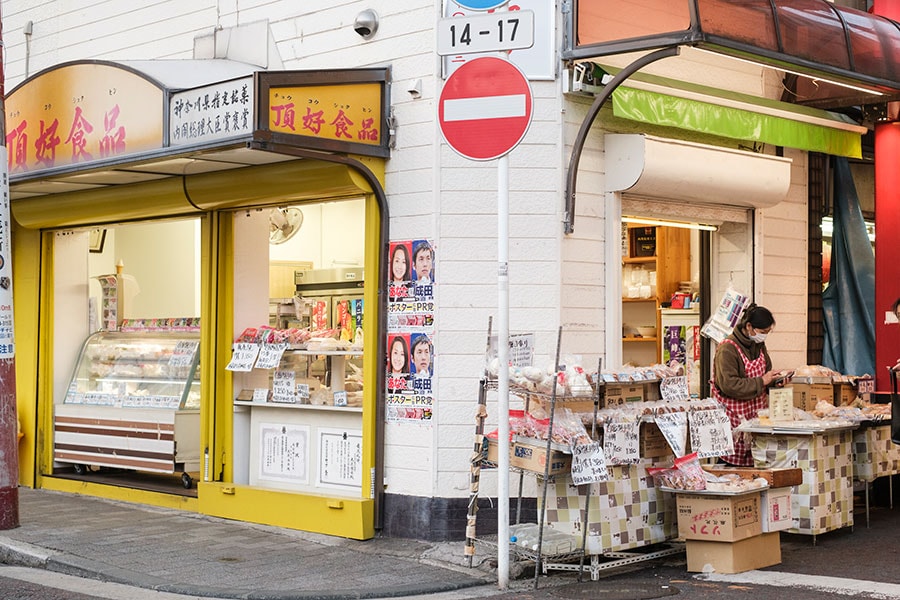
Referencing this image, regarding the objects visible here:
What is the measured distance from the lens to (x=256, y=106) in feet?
26.9

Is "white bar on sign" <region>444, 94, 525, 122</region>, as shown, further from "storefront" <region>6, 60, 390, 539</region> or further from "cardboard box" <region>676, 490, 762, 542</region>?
"cardboard box" <region>676, 490, 762, 542</region>

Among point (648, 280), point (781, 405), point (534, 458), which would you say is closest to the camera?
point (534, 458)

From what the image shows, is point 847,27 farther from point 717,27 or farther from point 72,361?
point 72,361

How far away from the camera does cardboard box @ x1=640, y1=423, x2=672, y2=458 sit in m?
8.17

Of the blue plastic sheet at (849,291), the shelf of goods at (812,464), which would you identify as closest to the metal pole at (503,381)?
the shelf of goods at (812,464)

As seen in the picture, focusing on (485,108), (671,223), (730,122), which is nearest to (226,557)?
(485,108)

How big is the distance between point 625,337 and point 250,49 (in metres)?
4.61

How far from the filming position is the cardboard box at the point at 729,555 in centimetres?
781

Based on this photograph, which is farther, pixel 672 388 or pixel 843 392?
pixel 843 392

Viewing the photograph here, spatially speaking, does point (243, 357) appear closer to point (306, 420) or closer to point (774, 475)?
point (306, 420)

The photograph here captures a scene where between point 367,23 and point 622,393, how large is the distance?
12.1 ft

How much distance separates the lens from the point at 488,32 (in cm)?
738

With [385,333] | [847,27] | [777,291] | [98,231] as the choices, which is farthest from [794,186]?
[98,231]

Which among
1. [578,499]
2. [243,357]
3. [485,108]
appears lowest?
[578,499]
